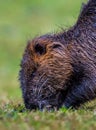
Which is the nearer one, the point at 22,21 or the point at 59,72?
the point at 59,72

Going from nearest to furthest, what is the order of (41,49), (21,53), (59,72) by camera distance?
(59,72) < (41,49) < (21,53)

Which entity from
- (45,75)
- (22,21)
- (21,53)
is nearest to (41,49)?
(45,75)

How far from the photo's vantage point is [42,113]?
7.95 m

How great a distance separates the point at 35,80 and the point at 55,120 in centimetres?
184

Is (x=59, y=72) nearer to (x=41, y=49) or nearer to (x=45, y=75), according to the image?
(x=45, y=75)

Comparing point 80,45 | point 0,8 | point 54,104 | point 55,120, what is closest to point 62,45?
point 80,45

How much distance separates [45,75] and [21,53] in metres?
13.2

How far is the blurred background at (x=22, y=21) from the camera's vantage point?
21.7 metres

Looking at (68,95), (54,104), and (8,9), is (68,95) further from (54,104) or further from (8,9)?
(8,9)

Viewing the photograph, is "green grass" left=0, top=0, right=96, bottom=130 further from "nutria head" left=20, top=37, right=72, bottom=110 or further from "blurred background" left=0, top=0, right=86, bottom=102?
"nutria head" left=20, top=37, right=72, bottom=110

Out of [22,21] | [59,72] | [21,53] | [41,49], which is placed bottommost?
[59,72]

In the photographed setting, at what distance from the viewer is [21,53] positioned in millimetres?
22281

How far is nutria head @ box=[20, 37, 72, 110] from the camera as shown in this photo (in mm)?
9078

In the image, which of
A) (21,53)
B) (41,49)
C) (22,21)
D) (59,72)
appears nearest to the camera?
(59,72)
